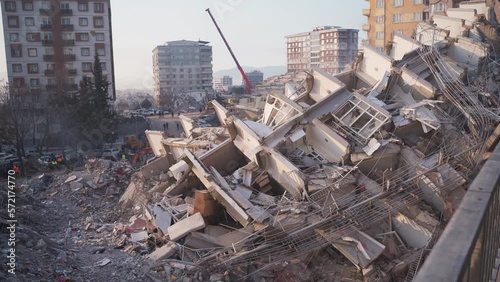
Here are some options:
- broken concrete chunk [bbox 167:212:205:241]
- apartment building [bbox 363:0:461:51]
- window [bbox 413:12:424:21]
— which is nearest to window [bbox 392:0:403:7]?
apartment building [bbox 363:0:461:51]

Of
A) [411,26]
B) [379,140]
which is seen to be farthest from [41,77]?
[379,140]

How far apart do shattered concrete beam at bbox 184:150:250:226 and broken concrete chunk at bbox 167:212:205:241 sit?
0.57 metres

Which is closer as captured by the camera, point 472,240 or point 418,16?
point 472,240

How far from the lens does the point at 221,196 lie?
8992 millimetres

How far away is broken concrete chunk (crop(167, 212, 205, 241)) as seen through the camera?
866cm

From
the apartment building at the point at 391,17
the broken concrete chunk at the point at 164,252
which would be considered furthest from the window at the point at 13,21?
the broken concrete chunk at the point at 164,252

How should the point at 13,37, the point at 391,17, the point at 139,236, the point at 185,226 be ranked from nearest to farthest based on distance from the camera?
the point at 185,226 → the point at 139,236 → the point at 391,17 → the point at 13,37

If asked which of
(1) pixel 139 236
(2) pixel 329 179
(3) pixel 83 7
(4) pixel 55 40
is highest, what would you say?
(3) pixel 83 7

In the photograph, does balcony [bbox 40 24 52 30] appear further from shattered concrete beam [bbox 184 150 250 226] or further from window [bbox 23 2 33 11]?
shattered concrete beam [bbox 184 150 250 226]

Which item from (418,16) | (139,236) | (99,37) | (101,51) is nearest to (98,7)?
(99,37)

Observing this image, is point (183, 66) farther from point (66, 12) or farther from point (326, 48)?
point (66, 12)

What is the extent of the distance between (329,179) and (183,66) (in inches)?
2790

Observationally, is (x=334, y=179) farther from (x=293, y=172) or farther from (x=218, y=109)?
(x=218, y=109)

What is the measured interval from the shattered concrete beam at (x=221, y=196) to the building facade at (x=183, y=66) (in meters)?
66.9
